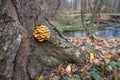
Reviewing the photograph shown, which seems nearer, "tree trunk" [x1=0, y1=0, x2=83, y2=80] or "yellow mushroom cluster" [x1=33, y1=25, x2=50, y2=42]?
"tree trunk" [x1=0, y1=0, x2=83, y2=80]

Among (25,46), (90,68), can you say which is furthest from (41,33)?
(90,68)

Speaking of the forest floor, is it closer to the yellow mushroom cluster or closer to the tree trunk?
the tree trunk

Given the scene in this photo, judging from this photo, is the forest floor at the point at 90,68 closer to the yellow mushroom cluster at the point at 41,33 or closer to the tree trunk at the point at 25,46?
the tree trunk at the point at 25,46

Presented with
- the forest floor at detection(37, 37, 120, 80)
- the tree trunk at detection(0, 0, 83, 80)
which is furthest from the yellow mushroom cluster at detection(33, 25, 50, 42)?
the forest floor at detection(37, 37, 120, 80)

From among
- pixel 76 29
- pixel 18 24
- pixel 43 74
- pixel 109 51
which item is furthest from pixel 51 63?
pixel 76 29

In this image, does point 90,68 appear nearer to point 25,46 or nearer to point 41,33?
point 41,33

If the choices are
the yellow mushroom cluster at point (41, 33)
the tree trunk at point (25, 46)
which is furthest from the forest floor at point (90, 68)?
the yellow mushroom cluster at point (41, 33)
